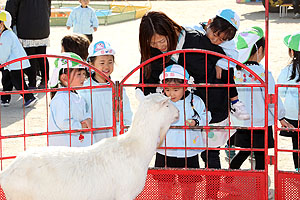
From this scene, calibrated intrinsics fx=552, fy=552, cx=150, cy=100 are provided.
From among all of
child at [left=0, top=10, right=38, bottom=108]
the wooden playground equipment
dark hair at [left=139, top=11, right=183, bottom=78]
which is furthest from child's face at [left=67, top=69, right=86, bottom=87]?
the wooden playground equipment

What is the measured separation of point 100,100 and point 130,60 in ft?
25.2

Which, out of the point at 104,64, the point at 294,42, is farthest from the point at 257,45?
the point at 104,64

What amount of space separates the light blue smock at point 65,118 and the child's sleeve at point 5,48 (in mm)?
4316

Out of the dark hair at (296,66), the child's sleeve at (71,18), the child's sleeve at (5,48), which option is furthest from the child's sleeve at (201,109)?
the child's sleeve at (71,18)

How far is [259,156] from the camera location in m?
5.46

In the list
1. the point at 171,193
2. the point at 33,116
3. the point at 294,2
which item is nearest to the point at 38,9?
the point at 33,116

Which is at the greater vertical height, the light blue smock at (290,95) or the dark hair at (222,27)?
the dark hair at (222,27)

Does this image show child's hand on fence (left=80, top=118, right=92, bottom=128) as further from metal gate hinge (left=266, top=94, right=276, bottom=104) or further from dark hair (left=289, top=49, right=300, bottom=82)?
dark hair (left=289, top=49, right=300, bottom=82)

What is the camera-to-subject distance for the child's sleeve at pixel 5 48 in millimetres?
9055

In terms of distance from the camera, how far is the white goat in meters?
3.68

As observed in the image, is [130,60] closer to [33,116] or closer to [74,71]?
[33,116]

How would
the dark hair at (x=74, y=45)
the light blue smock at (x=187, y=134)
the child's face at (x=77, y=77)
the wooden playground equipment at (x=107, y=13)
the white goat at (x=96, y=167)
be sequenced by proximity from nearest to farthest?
the white goat at (x=96, y=167) → the light blue smock at (x=187, y=134) → the child's face at (x=77, y=77) → the dark hair at (x=74, y=45) → the wooden playground equipment at (x=107, y=13)

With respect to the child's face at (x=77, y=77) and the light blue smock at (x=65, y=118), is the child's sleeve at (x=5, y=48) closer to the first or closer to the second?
the child's face at (x=77, y=77)

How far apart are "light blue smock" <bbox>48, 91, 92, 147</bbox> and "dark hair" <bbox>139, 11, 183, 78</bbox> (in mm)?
720
